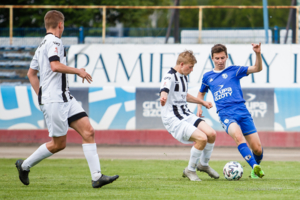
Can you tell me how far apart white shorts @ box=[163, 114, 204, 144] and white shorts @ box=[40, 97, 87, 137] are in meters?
1.52

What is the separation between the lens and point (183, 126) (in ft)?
22.1

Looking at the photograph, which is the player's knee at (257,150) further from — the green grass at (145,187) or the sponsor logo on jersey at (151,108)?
the sponsor logo on jersey at (151,108)

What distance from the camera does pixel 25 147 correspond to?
1334cm

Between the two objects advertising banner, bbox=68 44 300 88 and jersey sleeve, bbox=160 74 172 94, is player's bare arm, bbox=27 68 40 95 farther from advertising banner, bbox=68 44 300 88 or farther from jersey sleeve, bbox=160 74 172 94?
advertising banner, bbox=68 44 300 88

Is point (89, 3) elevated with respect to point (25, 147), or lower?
elevated

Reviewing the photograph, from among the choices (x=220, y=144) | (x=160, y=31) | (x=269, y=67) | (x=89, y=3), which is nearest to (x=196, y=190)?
(x=220, y=144)

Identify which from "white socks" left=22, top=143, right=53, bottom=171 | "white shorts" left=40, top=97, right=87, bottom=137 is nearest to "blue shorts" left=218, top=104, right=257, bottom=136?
"white shorts" left=40, top=97, right=87, bottom=137

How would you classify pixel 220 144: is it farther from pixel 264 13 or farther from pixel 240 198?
pixel 240 198

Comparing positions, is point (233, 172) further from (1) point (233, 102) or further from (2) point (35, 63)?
(2) point (35, 63)

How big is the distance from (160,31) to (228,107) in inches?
340

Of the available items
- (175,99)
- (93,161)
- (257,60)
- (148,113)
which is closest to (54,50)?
(93,161)

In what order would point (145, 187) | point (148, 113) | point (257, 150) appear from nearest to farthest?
1. point (145, 187)
2. point (257, 150)
3. point (148, 113)

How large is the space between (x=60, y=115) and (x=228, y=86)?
2.77 meters

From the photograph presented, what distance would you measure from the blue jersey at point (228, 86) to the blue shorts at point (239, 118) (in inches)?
3.4
